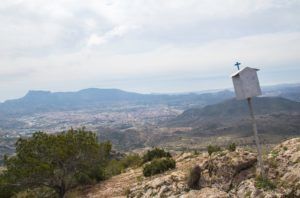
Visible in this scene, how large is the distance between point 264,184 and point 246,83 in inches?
160

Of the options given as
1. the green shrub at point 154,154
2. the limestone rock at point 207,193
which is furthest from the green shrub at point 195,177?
the green shrub at point 154,154

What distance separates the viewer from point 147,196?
20.0 m

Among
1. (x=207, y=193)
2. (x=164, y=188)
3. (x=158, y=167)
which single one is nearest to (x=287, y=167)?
(x=207, y=193)

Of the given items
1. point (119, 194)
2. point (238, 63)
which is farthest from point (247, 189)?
point (119, 194)

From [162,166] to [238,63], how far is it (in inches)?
431

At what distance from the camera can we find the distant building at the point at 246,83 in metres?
16.2

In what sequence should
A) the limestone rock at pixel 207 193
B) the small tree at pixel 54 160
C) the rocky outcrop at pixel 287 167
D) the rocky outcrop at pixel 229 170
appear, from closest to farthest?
the rocky outcrop at pixel 287 167 < the limestone rock at pixel 207 193 < the rocky outcrop at pixel 229 170 < the small tree at pixel 54 160

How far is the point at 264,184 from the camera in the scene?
16.0m

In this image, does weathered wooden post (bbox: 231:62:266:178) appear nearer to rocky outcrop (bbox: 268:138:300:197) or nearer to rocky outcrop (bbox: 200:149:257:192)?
rocky outcrop (bbox: 268:138:300:197)

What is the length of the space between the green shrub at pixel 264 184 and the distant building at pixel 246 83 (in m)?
3.43

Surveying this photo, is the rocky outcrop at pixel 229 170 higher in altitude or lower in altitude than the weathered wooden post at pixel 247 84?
lower

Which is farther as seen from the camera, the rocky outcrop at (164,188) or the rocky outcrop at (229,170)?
the rocky outcrop at (164,188)

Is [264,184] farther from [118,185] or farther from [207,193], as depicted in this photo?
[118,185]

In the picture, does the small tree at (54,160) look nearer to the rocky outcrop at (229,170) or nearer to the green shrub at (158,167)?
the green shrub at (158,167)
